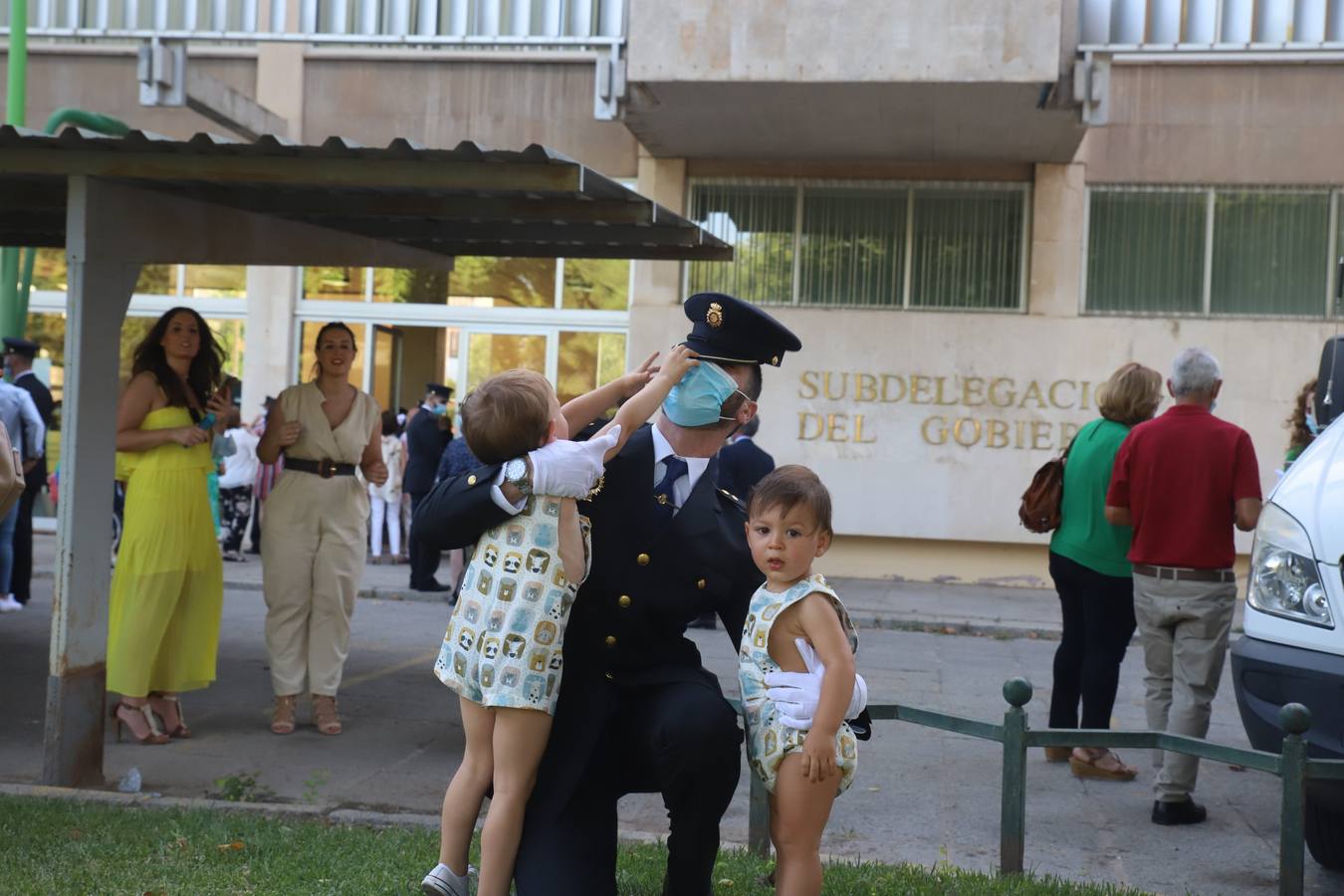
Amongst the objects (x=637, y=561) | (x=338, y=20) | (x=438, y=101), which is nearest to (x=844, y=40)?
(x=438, y=101)

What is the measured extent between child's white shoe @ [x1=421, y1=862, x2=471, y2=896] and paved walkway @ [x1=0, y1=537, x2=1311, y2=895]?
5.91 ft

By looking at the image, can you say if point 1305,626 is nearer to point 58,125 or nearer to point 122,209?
point 122,209

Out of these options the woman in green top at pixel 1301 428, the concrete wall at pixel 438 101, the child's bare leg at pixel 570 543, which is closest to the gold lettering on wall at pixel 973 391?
the concrete wall at pixel 438 101

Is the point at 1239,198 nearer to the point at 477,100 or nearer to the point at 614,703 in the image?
the point at 477,100

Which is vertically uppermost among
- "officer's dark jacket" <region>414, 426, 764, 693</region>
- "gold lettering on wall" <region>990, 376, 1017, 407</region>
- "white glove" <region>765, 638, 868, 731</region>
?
"gold lettering on wall" <region>990, 376, 1017, 407</region>

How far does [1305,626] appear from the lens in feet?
17.5

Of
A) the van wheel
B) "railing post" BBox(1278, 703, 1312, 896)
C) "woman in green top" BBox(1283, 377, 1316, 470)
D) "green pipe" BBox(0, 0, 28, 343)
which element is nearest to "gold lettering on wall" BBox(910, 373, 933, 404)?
"woman in green top" BBox(1283, 377, 1316, 470)

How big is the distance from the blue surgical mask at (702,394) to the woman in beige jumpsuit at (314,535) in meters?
3.79

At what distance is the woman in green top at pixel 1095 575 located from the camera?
23.4ft

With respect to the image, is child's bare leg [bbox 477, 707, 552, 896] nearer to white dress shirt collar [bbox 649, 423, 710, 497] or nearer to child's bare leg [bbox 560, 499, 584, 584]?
child's bare leg [bbox 560, 499, 584, 584]

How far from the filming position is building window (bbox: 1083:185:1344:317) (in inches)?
648

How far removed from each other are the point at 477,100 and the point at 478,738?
1442cm

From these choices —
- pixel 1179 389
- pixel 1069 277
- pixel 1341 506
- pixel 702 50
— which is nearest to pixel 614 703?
pixel 1341 506

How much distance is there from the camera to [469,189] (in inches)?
246
